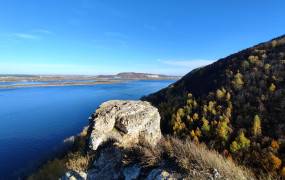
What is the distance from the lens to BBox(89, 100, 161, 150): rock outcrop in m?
12.0

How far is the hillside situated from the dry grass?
980 cm

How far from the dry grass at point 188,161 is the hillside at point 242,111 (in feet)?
32.2

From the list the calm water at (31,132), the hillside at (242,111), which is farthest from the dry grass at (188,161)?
the calm water at (31,132)

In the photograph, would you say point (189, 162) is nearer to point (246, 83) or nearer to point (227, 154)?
point (227, 154)

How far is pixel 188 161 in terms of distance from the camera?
25.4 ft

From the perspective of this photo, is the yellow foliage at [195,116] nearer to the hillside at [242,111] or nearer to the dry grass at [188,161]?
the hillside at [242,111]

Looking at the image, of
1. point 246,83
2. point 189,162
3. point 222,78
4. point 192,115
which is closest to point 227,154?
point 192,115

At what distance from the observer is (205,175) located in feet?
23.6

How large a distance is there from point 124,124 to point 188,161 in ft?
17.6

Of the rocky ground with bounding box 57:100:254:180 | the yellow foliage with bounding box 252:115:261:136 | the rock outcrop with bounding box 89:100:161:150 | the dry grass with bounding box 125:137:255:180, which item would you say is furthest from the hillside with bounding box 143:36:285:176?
the dry grass with bounding box 125:137:255:180

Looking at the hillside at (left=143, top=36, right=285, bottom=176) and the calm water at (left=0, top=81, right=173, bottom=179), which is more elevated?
the hillside at (left=143, top=36, right=285, bottom=176)

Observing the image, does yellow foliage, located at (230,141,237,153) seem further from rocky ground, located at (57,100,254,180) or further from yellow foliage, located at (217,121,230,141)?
rocky ground, located at (57,100,254,180)

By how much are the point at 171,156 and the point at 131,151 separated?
6.13ft

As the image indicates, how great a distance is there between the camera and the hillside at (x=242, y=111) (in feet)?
64.7
